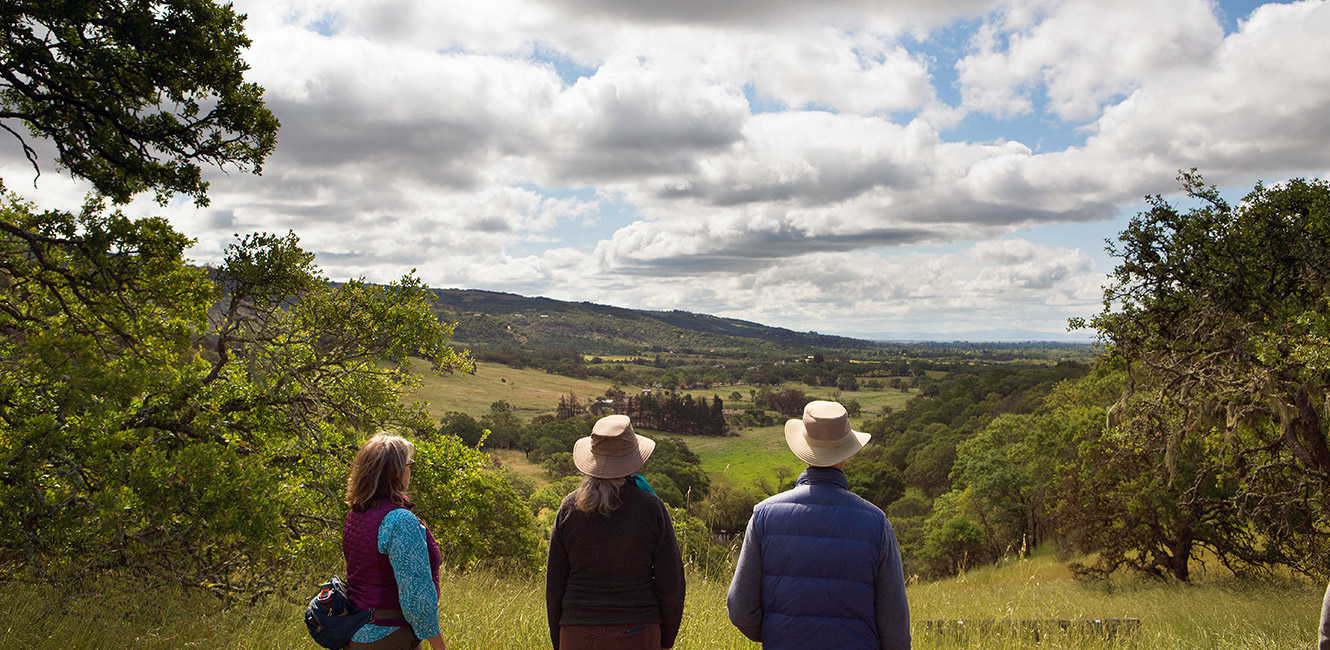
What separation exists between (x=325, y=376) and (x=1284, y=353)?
14.1 meters

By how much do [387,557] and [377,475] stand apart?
386 mm

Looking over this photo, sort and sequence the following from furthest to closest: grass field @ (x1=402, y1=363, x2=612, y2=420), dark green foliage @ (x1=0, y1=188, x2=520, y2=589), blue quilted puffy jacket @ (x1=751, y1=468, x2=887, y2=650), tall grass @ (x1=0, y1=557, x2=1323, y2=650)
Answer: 1. grass field @ (x1=402, y1=363, x2=612, y2=420)
2. dark green foliage @ (x1=0, y1=188, x2=520, y2=589)
3. tall grass @ (x1=0, y1=557, x2=1323, y2=650)
4. blue quilted puffy jacket @ (x1=751, y1=468, x2=887, y2=650)

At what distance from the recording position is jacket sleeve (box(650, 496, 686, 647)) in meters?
3.23

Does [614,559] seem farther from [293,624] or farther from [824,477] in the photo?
[293,624]

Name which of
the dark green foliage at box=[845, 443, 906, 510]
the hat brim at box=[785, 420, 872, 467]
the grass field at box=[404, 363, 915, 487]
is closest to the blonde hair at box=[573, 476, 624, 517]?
the hat brim at box=[785, 420, 872, 467]

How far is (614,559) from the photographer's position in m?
3.16

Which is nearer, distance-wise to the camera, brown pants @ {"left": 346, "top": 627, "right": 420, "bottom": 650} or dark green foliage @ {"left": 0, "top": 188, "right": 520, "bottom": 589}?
brown pants @ {"left": 346, "top": 627, "right": 420, "bottom": 650}

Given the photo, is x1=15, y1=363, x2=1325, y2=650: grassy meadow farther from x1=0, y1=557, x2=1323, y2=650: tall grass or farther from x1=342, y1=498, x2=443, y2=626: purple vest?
x1=342, y1=498, x2=443, y2=626: purple vest

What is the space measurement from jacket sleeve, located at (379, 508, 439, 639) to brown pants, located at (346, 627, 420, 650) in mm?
105

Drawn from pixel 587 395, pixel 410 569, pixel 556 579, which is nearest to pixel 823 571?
pixel 556 579

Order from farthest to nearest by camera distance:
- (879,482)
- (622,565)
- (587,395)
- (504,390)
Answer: (587,395), (504,390), (879,482), (622,565)

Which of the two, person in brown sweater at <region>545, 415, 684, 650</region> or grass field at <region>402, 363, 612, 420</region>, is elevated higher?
person in brown sweater at <region>545, 415, 684, 650</region>

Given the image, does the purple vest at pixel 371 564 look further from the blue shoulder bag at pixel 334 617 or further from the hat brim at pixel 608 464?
the hat brim at pixel 608 464

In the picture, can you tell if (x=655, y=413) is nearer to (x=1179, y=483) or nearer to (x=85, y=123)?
(x=1179, y=483)
